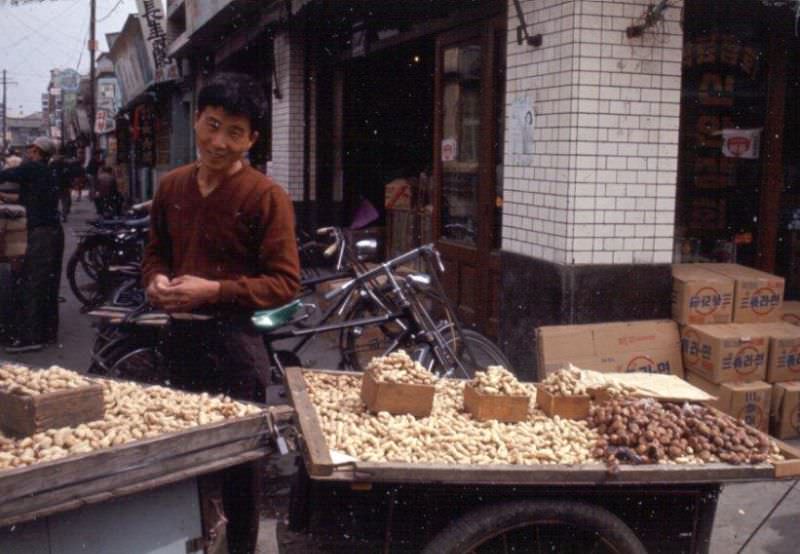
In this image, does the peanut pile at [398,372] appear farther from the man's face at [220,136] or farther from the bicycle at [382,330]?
the bicycle at [382,330]

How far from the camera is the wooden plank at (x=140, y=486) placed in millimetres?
2426

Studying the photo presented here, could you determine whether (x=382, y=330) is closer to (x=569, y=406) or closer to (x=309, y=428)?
(x=569, y=406)

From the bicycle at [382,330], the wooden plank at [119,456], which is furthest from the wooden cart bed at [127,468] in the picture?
the bicycle at [382,330]

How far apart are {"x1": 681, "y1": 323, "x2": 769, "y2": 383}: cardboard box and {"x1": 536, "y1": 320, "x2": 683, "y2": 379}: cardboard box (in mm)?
129

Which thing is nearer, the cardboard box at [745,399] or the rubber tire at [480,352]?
the cardboard box at [745,399]

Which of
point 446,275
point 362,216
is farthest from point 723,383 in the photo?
A: point 362,216

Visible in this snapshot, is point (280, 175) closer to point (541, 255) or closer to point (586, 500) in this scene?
point (541, 255)

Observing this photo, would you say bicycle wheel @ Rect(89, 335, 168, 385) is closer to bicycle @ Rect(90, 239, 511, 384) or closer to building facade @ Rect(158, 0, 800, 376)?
bicycle @ Rect(90, 239, 511, 384)

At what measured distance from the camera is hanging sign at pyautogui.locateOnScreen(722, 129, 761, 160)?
746 centimetres

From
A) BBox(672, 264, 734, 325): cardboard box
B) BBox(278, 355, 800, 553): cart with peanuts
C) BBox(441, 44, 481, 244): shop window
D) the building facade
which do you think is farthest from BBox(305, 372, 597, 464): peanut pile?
BBox(441, 44, 481, 244): shop window

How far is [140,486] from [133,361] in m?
3.28

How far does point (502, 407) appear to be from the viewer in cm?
366

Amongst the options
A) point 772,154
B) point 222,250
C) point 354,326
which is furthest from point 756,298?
point 222,250

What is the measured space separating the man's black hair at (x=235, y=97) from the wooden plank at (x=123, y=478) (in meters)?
1.41
